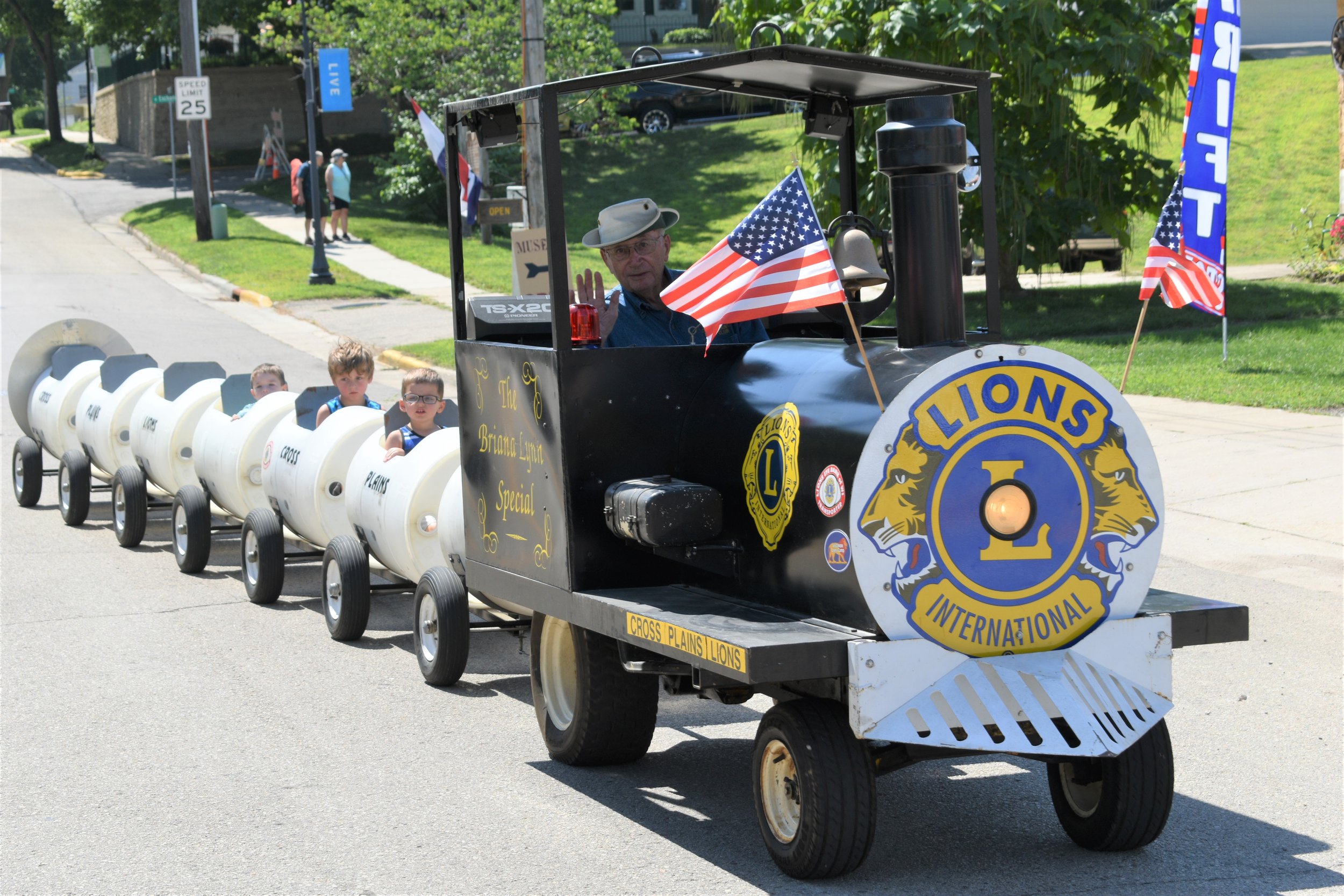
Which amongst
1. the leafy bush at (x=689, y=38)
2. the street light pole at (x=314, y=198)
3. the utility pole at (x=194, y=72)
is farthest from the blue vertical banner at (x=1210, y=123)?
the leafy bush at (x=689, y=38)

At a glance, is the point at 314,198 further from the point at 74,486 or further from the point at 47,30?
the point at 47,30

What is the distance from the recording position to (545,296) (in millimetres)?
6719

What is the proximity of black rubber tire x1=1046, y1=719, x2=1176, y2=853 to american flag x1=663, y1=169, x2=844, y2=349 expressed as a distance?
5.97 feet

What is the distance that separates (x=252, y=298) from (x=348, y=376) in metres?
17.7

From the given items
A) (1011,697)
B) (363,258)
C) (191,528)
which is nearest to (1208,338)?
(191,528)

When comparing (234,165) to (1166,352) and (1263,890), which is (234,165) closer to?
(1166,352)

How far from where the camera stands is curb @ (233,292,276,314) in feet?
84.7

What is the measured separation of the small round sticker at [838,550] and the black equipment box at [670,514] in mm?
581

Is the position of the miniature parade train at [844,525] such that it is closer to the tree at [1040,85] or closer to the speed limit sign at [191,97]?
the tree at [1040,85]

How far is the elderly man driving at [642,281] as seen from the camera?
6.28m

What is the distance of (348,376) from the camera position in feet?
31.7

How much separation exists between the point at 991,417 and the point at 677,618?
1216mm

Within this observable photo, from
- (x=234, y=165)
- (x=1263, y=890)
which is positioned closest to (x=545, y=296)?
(x=1263, y=890)

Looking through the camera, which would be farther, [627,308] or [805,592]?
[627,308]
